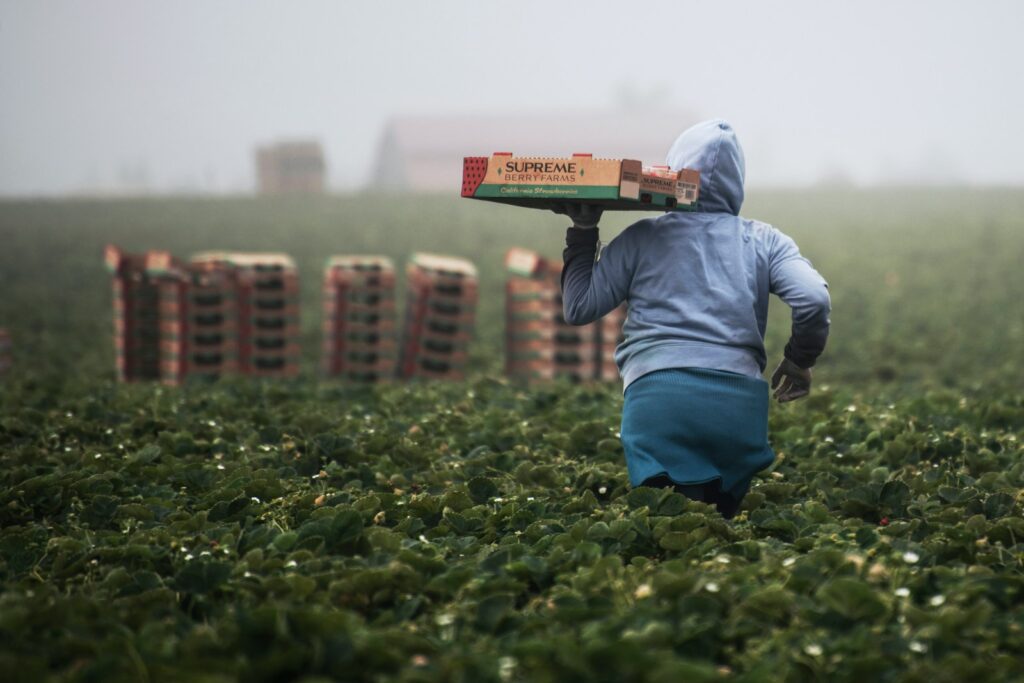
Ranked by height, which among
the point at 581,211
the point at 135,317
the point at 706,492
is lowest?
the point at 135,317

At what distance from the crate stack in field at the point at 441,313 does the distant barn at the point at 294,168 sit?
29740 mm

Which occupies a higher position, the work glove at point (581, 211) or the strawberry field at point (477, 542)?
the work glove at point (581, 211)

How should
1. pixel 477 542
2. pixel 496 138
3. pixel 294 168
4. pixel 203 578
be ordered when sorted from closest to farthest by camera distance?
pixel 203 578 < pixel 477 542 < pixel 294 168 < pixel 496 138

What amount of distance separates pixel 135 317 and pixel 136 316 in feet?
0.05

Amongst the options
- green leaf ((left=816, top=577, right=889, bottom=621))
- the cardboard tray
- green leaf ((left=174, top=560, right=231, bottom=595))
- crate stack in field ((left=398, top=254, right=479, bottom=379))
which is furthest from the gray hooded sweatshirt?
crate stack in field ((left=398, top=254, right=479, bottom=379))

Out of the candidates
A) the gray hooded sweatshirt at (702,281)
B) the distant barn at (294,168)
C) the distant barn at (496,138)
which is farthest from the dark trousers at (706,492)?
the distant barn at (496,138)

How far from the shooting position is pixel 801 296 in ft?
14.2

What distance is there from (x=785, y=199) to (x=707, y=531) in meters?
36.9

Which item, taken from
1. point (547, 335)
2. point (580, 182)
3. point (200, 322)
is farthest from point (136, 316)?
point (580, 182)

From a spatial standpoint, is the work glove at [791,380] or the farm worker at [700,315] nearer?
the farm worker at [700,315]

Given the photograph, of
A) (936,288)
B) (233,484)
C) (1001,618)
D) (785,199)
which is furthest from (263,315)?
(785,199)

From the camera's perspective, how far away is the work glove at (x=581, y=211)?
4449 mm

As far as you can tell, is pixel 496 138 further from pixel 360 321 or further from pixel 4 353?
pixel 360 321

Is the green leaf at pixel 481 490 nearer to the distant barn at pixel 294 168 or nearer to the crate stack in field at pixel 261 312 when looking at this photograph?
the crate stack in field at pixel 261 312
